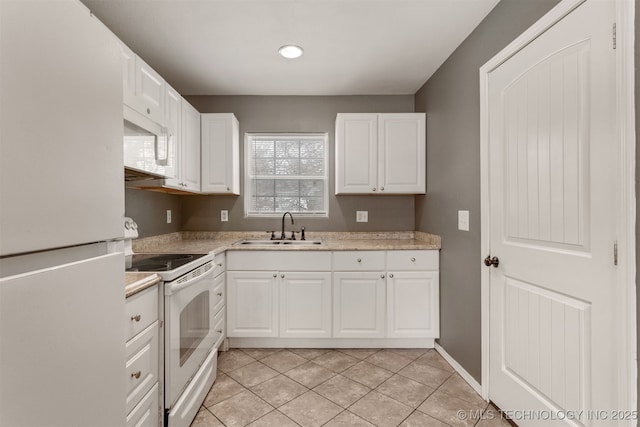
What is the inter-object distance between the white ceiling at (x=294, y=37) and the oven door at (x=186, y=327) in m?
1.59

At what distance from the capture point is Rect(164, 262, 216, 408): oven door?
1429 millimetres

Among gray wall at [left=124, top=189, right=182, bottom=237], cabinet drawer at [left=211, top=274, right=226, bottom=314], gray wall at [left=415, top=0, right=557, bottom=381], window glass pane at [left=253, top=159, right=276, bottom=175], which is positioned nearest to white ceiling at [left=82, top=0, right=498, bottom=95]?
gray wall at [left=415, top=0, right=557, bottom=381]

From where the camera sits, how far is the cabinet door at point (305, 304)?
2459 millimetres

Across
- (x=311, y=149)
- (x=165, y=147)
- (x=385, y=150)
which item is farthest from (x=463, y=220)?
(x=165, y=147)

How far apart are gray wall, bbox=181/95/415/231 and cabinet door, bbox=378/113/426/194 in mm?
355

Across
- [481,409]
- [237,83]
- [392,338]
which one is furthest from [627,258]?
[237,83]

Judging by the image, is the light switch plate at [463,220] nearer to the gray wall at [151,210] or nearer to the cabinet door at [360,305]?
the cabinet door at [360,305]

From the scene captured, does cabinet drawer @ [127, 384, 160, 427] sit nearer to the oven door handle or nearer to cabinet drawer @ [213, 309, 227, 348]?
the oven door handle

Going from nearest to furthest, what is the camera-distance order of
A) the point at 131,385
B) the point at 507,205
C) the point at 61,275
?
the point at 61,275 < the point at 131,385 < the point at 507,205

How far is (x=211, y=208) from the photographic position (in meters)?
3.11

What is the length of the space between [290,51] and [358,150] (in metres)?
1.04

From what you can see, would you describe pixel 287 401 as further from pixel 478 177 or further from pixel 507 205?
pixel 478 177

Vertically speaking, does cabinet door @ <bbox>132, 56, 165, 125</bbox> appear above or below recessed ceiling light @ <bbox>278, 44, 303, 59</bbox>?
below

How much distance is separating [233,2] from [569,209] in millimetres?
2040
